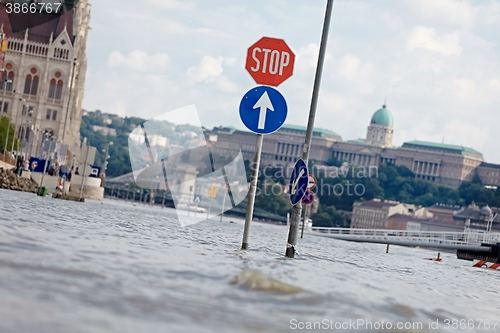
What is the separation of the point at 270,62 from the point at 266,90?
47 centimetres

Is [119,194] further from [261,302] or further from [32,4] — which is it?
[261,302]

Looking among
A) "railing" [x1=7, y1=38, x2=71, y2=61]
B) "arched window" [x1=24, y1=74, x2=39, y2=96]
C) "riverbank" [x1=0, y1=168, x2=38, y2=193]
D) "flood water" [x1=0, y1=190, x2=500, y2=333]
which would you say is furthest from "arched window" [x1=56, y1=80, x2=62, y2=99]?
"flood water" [x1=0, y1=190, x2=500, y2=333]

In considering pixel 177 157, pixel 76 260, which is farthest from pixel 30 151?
pixel 76 260

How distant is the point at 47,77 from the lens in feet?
475

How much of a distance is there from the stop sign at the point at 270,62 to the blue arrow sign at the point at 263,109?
20 cm

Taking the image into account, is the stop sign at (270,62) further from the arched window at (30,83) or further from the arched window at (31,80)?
the arched window at (31,80)

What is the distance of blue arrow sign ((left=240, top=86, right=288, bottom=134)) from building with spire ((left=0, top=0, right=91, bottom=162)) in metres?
126

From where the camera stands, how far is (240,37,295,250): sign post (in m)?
17.1

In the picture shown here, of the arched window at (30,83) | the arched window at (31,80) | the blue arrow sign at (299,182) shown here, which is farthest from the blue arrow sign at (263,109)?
the arched window at (31,80)

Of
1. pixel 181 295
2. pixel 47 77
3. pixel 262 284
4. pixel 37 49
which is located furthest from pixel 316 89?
pixel 37 49

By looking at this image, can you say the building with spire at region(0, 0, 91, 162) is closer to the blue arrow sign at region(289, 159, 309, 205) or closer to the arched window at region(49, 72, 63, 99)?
the arched window at region(49, 72, 63, 99)

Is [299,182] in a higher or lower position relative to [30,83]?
lower

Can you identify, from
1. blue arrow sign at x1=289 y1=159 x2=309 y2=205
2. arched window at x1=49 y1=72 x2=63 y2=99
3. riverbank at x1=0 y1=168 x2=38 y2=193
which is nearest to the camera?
blue arrow sign at x1=289 y1=159 x2=309 y2=205

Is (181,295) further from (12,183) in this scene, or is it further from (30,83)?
(30,83)
